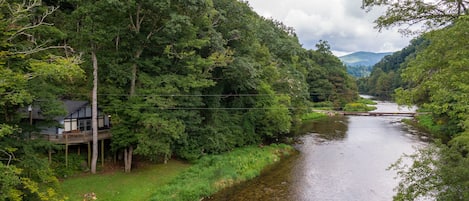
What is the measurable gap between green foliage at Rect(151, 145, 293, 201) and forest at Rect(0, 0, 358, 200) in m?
1.19

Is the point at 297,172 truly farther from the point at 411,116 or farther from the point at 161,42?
the point at 411,116

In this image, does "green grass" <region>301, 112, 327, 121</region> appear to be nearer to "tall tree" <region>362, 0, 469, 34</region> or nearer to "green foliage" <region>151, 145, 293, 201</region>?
"green foliage" <region>151, 145, 293, 201</region>

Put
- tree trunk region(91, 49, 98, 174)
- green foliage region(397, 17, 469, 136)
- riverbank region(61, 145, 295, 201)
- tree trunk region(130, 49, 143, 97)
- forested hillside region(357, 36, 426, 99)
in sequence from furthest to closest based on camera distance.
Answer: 1. forested hillside region(357, 36, 426, 99)
2. tree trunk region(130, 49, 143, 97)
3. tree trunk region(91, 49, 98, 174)
4. riverbank region(61, 145, 295, 201)
5. green foliage region(397, 17, 469, 136)

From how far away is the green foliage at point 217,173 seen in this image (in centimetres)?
1704

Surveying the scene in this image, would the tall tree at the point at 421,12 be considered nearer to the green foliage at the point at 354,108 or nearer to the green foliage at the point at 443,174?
the green foliage at the point at 443,174

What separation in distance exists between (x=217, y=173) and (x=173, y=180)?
284cm

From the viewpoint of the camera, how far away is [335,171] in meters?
22.7

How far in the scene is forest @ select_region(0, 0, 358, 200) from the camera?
12.6m

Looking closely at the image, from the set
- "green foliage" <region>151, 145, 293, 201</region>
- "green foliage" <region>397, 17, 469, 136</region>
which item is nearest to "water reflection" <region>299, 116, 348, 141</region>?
"green foliage" <region>151, 145, 293, 201</region>

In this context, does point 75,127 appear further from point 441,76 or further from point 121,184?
point 441,76

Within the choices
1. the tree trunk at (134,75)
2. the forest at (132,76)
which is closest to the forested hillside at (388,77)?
the forest at (132,76)

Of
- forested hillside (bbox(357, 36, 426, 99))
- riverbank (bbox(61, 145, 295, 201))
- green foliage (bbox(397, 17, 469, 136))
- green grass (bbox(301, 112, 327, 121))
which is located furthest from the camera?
forested hillside (bbox(357, 36, 426, 99))

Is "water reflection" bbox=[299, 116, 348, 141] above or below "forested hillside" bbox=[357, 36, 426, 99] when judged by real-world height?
below

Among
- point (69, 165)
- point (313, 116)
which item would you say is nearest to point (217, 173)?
point (69, 165)
